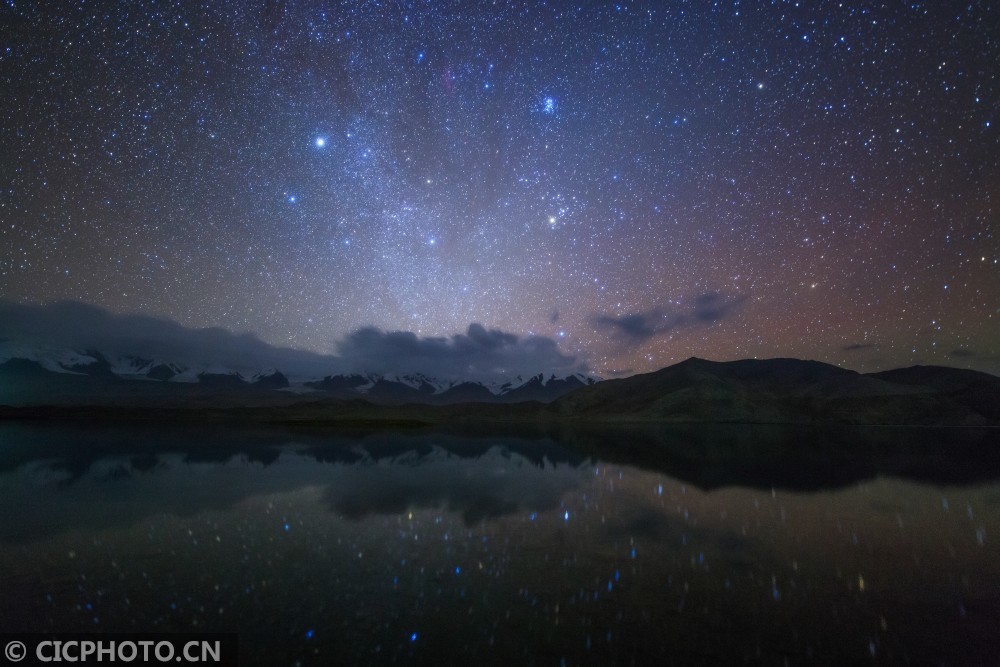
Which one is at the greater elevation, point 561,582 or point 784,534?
point 561,582

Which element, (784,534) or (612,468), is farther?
(612,468)

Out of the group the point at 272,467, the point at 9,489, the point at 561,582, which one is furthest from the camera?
the point at 272,467

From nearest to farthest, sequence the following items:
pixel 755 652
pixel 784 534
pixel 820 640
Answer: pixel 755 652 < pixel 820 640 < pixel 784 534

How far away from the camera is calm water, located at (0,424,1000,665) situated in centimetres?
899

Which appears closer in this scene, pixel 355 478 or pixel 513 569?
pixel 513 569

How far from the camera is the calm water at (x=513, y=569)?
899 centimetres

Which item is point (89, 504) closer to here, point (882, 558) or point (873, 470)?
point (882, 558)

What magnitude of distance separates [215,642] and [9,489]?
83.3 feet

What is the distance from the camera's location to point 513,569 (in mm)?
12898

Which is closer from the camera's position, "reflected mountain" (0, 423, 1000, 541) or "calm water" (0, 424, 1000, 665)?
"calm water" (0, 424, 1000, 665)

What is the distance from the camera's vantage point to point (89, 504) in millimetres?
20203

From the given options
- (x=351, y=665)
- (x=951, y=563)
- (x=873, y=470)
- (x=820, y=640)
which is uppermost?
(x=351, y=665)

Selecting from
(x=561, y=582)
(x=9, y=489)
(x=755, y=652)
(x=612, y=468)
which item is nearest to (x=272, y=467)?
(x=9, y=489)

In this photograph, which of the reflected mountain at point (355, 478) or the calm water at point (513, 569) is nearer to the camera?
the calm water at point (513, 569)
